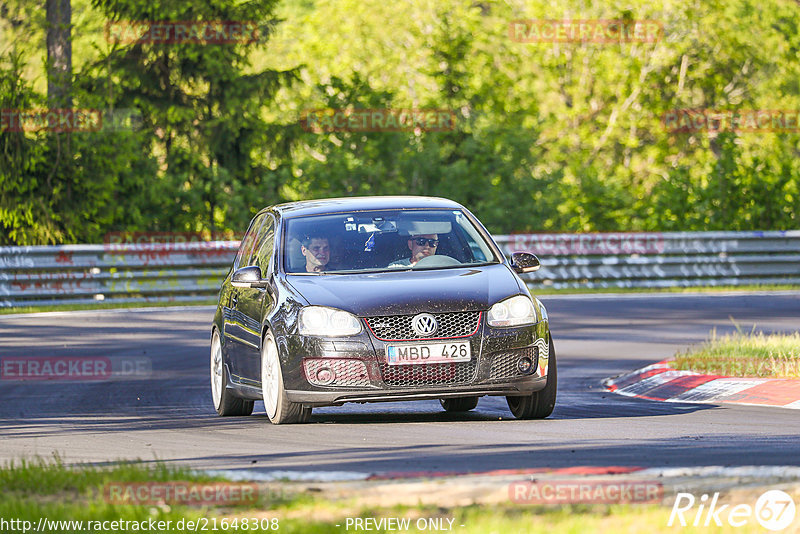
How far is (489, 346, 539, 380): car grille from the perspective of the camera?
387 inches

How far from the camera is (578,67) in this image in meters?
42.4

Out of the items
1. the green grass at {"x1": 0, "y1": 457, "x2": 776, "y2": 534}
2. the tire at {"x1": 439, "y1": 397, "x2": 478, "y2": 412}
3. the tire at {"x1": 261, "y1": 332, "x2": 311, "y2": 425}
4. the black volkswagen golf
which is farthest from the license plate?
the green grass at {"x1": 0, "y1": 457, "x2": 776, "y2": 534}

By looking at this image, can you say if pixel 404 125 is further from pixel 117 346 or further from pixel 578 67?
pixel 117 346

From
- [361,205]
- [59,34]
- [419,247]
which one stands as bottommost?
[419,247]

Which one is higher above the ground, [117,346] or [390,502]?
[390,502]

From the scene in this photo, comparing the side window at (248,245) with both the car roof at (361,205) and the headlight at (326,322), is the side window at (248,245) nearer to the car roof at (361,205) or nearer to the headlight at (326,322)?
the car roof at (361,205)

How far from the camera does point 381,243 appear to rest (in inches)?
428

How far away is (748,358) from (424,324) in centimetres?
448

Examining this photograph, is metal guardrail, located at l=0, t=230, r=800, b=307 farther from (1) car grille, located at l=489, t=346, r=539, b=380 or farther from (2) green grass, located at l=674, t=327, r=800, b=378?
(1) car grille, located at l=489, t=346, r=539, b=380

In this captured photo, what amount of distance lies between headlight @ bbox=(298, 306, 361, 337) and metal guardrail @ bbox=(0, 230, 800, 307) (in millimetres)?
14457

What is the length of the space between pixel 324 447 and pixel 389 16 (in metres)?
34.5

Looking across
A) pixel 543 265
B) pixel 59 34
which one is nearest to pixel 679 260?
pixel 543 265

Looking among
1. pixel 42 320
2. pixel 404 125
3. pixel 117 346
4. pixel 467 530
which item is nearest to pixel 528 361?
pixel 467 530

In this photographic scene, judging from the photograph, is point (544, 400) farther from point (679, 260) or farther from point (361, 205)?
point (679, 260)
